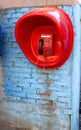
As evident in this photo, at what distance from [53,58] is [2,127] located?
1.49 m

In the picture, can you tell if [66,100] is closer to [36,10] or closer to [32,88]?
[32,88]

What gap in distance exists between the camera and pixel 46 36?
399 centimetres

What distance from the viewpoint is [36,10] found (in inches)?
153

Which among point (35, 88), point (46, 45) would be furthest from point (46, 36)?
point (35, 88)

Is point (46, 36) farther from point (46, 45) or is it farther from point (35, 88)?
point (35, 88)

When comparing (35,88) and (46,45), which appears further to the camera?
(35,88)

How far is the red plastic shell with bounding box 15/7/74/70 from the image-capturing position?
377 cm

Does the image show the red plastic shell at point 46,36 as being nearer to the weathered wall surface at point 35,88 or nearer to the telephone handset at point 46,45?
the telephone handset at point 46,45

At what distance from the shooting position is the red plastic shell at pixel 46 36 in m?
3.77

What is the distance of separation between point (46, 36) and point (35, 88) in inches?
32.4

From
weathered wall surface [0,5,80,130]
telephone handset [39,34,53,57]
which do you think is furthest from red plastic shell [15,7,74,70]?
weathered wall surface [0,5,80,130]

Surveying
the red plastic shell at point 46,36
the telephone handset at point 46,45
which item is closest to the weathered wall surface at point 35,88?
the red plastic shell at point 46,36

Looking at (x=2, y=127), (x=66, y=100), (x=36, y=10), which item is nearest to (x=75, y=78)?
(x=66, y=100)

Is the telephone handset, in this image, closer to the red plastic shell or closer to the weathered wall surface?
the red plastic shell
